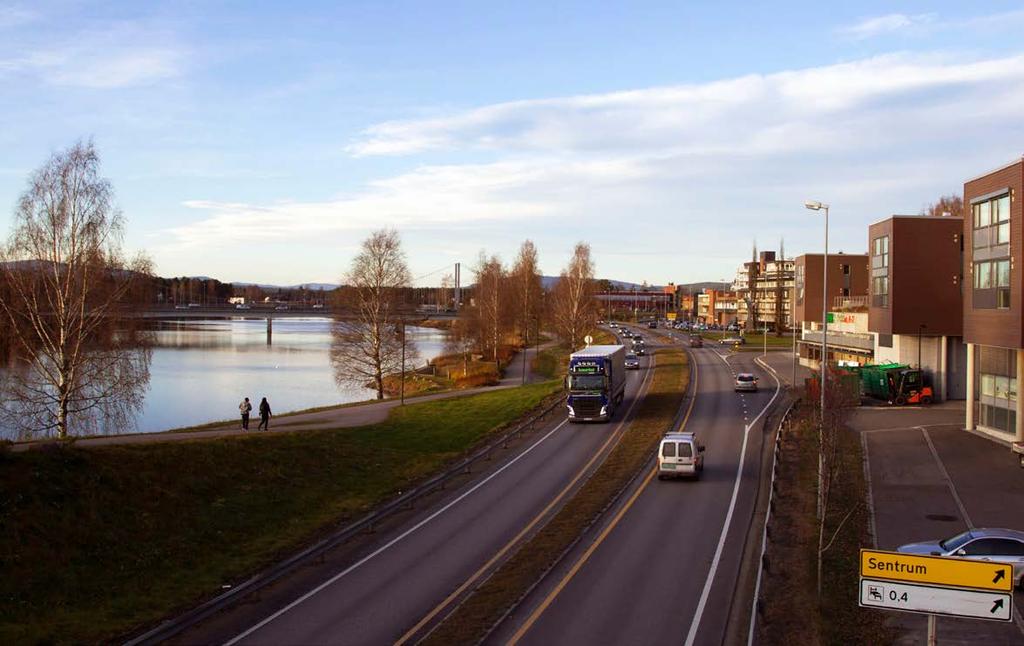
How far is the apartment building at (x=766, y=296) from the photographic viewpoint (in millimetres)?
147250

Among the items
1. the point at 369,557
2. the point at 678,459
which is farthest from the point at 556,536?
the point at 678,459

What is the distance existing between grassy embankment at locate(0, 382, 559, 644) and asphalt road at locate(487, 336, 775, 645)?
766 cm

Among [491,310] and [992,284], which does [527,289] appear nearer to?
[491,310]

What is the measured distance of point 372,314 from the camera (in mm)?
58344

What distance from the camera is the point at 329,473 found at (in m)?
28.8

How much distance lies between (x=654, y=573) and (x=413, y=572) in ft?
18.7

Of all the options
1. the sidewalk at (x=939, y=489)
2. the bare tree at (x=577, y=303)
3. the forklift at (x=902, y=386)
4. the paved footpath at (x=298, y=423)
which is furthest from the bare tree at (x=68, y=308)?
the bare tree at (x=577, y=303)

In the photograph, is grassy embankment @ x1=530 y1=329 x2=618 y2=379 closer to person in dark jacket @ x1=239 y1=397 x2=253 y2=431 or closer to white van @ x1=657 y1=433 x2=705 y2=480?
person in dark jacket @ x1=239 y1=397 x2=253 y2=431

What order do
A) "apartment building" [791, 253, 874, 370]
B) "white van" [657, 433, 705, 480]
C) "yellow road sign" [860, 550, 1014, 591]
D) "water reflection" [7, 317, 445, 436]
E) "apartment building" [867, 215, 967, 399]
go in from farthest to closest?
"apartment building" [791, 253, 874, 370], "water reflection" [7, 317, 445, 436], "apartment building" [867, 215, 967, 399], "white van" [657, 433, 705, 480], "yellow road sign" [860, 550, 1014, 591]

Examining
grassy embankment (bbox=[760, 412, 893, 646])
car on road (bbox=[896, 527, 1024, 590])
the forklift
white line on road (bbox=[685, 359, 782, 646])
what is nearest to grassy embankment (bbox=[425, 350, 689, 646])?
white line on road (bbox=[685, 359, 782, 646])

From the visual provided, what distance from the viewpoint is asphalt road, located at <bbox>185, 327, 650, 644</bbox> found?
615 inches

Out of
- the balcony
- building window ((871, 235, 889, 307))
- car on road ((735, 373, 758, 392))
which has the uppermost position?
building window ((871, 235, 889, 307))

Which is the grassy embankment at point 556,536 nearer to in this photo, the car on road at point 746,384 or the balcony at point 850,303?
the car on road at point 746,384

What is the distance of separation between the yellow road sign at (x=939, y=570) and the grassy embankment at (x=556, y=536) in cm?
796
